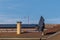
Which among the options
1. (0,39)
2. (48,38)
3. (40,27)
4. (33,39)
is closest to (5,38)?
(0,39)

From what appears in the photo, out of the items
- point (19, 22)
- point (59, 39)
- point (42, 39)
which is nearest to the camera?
point (59, 39)

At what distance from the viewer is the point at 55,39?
1616 cm

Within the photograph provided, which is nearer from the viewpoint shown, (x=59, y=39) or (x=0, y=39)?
(x=59, y=39)

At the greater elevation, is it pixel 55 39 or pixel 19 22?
pixel 19 22

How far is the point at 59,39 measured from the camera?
15.9 metres

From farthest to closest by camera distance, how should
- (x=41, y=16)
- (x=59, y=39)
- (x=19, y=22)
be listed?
(x=41, y=16) → (x=19, y=22) → (x=59, y=39)

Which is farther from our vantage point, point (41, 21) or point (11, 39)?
point (41, 21)

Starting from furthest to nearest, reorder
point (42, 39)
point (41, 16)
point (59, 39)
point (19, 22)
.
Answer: point (41, 16) → point (19, 22) → point (42, 39) → point (59, 39)

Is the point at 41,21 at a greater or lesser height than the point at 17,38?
greater

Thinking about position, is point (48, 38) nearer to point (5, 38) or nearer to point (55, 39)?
point (55, 39)

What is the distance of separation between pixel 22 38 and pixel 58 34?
3260 mm

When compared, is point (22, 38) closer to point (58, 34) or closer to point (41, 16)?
point (58, 34)

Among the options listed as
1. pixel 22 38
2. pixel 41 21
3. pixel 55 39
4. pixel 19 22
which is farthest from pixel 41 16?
pixel 55 39

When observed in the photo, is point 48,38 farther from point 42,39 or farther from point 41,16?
point 41,16
